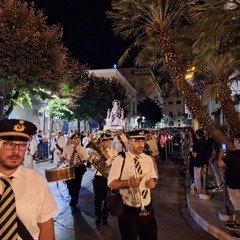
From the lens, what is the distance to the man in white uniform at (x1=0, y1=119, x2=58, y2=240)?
2135 mm

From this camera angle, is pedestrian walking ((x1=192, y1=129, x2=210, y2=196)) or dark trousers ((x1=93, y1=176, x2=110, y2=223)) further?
pedestrian walking ((x1=192, y1=129, x2=210, y2=196))

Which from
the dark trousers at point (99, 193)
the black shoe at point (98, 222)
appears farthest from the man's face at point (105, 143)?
the black shoe at point (98, 222)

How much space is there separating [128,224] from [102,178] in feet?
9.91

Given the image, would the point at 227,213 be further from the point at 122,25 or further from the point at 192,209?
the point at 122,25

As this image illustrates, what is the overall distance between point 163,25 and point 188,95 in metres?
2.43

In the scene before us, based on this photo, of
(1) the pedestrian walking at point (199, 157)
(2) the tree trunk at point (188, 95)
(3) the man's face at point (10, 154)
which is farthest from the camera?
(1) the pedestrian walking at point (199, 157)

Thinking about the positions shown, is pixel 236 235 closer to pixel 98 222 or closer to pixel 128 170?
pixel 98 222

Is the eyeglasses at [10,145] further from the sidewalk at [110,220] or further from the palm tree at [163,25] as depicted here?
the palm tree at [163,25]

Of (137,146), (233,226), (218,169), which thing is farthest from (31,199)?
(218,169)

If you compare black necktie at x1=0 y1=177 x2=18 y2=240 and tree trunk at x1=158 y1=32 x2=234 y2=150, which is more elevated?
tree trunk at x1=158 y1=32 x2=234 y2=150

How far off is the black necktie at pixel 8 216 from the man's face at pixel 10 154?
21 centimetres

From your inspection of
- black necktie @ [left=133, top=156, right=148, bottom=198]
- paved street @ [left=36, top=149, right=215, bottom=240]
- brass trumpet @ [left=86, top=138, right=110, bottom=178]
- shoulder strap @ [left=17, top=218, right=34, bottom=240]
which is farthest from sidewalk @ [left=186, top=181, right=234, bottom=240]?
shoulder strap @ [left=17, top=218, right=34, bottom=240]

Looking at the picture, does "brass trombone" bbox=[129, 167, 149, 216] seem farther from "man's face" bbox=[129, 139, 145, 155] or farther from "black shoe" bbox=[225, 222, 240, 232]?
"black shoe" bbox=[225, 222, 240, 232]

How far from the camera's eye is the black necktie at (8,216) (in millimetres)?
2057
